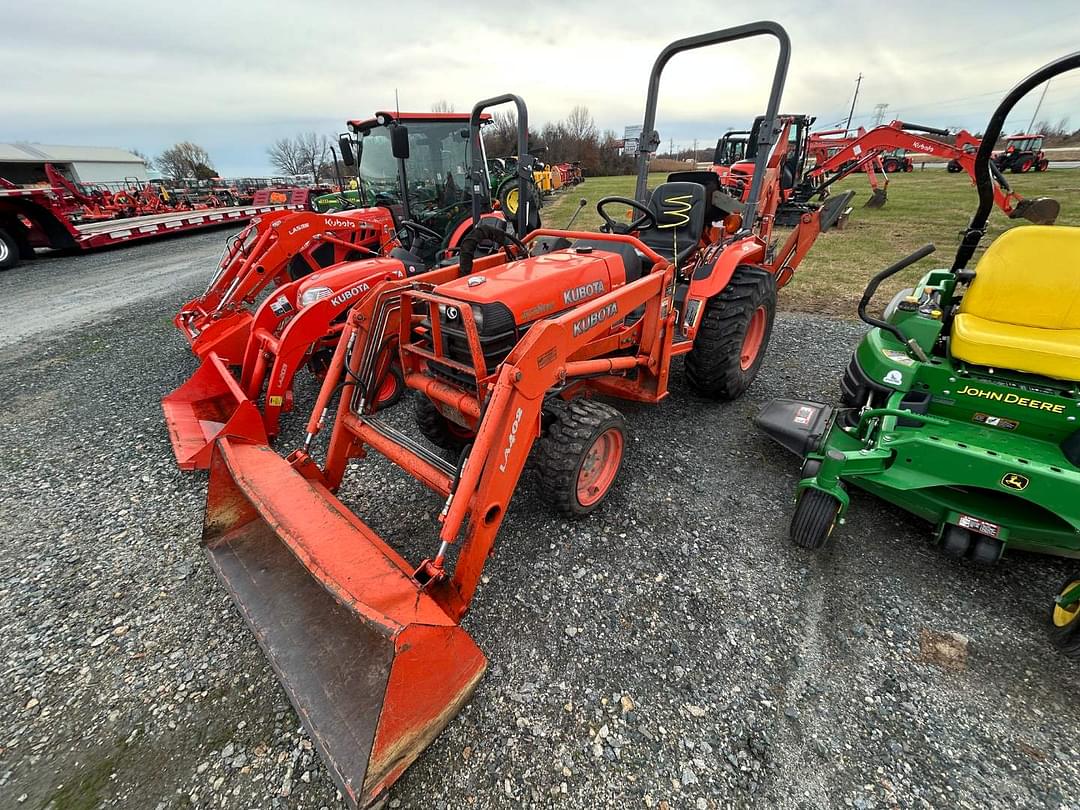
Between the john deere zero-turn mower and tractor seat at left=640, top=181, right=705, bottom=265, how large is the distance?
1464 mm

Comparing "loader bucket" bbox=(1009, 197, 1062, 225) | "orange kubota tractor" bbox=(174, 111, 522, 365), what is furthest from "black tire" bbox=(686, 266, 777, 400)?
"loader bucket" bbox=(1009, 197, 1062, 225)

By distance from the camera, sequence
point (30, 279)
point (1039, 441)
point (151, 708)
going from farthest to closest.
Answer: point (30, 279), point (1039, 441), point (151, 708)

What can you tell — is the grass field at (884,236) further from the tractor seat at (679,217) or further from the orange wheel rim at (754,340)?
the tractor seat at (679,217)

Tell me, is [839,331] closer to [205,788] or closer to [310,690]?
[310,690]

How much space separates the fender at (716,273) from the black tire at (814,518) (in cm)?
157

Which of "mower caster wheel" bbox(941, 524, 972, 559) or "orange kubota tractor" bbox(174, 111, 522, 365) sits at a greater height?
"orange kubota tractor" bbox(174, 111, 522, 365)

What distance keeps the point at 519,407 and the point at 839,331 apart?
5.07 meters

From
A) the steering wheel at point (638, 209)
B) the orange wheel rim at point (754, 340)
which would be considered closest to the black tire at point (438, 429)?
the steering wheel at point (638, 209)

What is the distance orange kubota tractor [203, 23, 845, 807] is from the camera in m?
1.73

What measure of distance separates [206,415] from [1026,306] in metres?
5.51

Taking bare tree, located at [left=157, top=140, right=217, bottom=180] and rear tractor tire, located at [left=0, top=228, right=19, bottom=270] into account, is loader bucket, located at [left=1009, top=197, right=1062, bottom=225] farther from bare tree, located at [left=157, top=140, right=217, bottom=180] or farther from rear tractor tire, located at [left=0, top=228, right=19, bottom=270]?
bare tree, located at [left=157, top=140, right=217, bottom=180]

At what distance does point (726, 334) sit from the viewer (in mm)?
3713

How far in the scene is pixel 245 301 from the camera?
5.24 m

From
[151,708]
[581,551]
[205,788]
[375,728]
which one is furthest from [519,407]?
[151,708]
